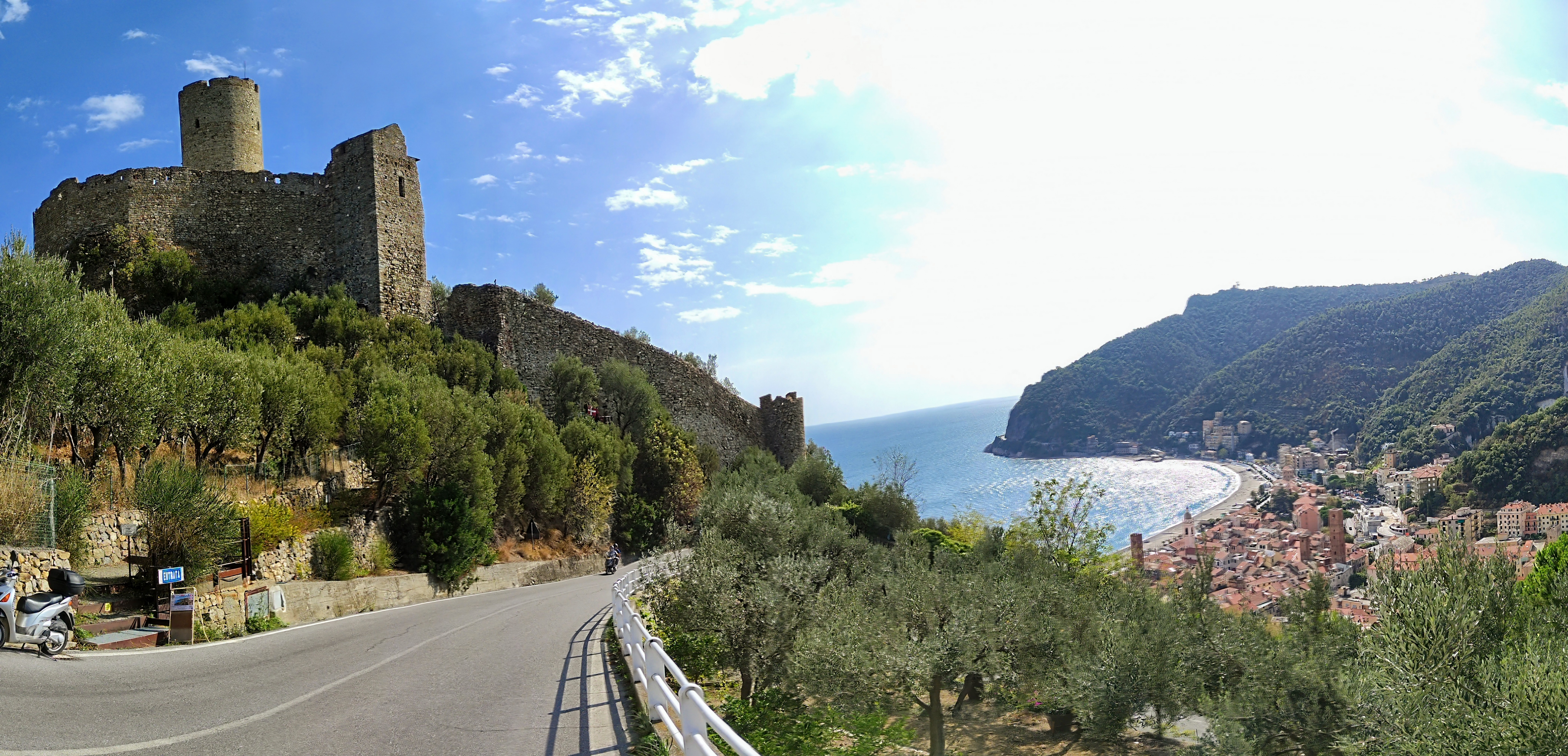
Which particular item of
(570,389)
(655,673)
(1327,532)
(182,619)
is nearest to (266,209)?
(570,389)

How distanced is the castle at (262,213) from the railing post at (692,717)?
2597 cm

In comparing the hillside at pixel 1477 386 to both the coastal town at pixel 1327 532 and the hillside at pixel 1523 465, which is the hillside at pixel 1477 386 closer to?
the coastal town at pixel 1327 532

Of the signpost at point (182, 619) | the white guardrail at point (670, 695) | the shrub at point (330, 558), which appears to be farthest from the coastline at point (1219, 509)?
the signpost at point (182, 619)

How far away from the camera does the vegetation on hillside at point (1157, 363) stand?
10506 centimetres

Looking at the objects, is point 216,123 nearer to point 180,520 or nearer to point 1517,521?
point 180,520

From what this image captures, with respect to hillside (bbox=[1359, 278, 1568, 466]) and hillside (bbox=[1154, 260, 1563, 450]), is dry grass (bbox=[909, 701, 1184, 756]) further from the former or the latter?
hillside (bbox=[1154, 260, 1563, 450])

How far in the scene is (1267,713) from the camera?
15648 millimetres

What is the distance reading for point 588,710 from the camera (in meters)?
6.90

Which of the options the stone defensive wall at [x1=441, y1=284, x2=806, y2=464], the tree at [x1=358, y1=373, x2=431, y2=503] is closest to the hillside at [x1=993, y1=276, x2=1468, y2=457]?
the stone defensive wall at [x1=441, y1=284, x2=806, y2=464]

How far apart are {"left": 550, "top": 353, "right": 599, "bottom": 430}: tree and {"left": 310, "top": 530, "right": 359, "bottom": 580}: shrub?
15543 mm

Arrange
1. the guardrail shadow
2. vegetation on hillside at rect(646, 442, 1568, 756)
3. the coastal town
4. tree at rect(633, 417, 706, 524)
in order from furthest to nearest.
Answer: tree at rect(633, 417, 706, 524) < the coastal town < vegetation on hillside at rect(646, 442, 1568, 756) < the guardrail shadow

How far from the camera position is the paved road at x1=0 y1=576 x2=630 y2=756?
5637 millimetres

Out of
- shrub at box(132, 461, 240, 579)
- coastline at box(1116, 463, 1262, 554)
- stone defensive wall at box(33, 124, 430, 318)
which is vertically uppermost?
stone defensive wall at box(33, 124, 430, 318)

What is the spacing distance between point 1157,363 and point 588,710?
11498 cm
